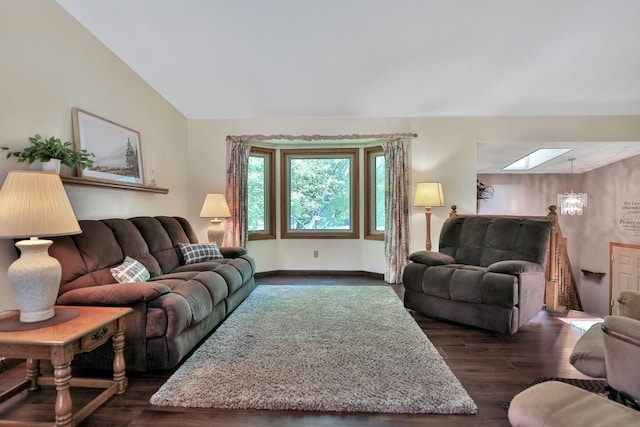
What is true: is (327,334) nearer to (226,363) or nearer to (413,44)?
(226,363)

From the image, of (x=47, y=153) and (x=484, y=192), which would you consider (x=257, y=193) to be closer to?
(x=47, y=153)

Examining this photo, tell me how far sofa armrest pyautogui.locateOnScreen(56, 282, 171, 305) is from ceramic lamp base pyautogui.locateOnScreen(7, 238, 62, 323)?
11.4 inches

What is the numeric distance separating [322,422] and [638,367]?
137 cm

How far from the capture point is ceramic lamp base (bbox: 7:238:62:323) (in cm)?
168

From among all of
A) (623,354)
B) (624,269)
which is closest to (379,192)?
(623,354)

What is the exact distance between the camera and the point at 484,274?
2887 mm

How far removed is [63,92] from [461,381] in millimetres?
3762

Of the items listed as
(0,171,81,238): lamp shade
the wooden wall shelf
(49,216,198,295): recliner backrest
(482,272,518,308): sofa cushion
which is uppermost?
the wooden wall shelf

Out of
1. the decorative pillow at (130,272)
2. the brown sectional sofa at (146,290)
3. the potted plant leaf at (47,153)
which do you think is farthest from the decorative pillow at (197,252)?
the potted plant leaf at (47,153)

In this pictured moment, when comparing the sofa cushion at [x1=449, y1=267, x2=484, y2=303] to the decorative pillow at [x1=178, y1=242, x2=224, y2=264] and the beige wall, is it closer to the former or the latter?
the decorative pillow at [x1=178, y1=242, x2=224, y2=264]

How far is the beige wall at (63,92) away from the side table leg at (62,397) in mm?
1067

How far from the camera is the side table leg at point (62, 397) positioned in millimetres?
1539

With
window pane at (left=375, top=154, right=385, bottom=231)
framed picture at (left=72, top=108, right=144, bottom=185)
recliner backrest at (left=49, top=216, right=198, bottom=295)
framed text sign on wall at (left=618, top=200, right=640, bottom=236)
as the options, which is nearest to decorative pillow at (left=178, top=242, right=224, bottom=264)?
recliner backrest at (left=49, top=216, right=198, bottom=295)

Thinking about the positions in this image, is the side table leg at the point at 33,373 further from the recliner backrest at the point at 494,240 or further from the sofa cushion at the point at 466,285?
the recliner backrest at the point at 494,240
